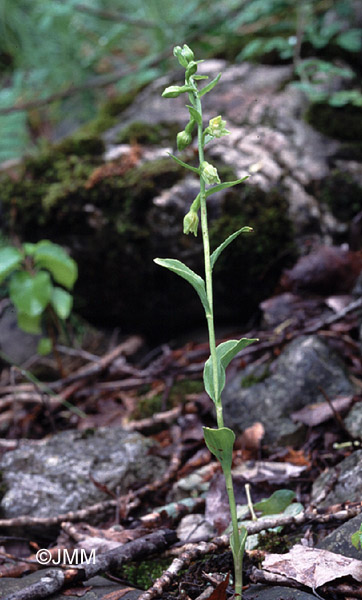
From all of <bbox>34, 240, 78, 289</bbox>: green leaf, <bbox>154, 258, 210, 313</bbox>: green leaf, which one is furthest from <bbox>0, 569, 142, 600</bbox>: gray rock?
<bbox>34, 240, 78, 289</bbox>: green leaf

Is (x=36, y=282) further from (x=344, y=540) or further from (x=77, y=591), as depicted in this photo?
(x=344, y=540)

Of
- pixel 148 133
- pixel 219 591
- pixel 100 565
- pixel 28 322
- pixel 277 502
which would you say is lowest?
pixel 219 591

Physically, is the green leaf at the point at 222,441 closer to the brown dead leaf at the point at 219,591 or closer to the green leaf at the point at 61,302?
the brown dead leaf at the point at 219,591

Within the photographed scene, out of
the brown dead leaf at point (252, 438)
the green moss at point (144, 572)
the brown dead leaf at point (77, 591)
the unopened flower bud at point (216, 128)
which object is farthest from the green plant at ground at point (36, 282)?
the unopened flower bud at point (216, 128)

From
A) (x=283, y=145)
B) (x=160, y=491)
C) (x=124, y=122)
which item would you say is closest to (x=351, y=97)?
(x=283, y=145)

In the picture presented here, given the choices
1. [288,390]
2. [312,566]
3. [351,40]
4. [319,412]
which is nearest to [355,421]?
[319,412]

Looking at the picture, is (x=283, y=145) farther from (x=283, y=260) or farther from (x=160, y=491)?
(x=160, y=491)

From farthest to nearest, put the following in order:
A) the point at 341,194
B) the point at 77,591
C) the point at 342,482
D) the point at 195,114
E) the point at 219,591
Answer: the point at 341,194 → the point at 342,482 → the point at 77,591 → the point at 195,114 → the point at 219,591
